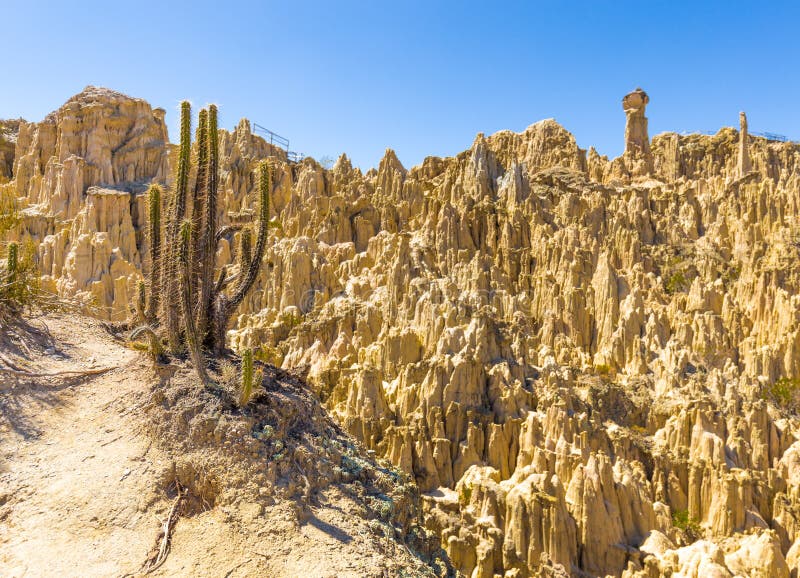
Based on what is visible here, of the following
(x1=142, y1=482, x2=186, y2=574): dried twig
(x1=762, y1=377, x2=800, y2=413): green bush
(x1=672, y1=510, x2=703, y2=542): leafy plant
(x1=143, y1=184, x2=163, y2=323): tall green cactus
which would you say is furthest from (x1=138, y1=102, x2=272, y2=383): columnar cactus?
(x1=762, y1=377, x2=800, y2=413): green bush

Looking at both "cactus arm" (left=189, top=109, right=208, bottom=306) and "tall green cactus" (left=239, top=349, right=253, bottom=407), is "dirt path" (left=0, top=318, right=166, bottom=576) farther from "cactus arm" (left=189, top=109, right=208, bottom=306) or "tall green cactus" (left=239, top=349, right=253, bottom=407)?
"cactus arm" (left=189, top=109, right=208, bottom=306)

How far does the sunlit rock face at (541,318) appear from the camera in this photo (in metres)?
18.4

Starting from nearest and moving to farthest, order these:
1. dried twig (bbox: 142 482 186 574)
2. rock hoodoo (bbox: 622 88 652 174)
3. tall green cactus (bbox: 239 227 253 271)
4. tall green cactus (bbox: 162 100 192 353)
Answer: dried twig (bbox: 142 482 186 574) < tall green cactus (bbox: 162 100 192 353) < tall green cactus (bbox: 239 227 253 271) < rock hoodoo (bbox: 622 88 652 174)

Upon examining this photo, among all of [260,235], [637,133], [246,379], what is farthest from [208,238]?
[637,133]

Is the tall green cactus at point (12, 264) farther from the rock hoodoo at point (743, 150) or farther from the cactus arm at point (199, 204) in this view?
the rock hoodoo at point (743, 150)

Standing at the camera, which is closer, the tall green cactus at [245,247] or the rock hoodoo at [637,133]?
the tall green cactus at [245,247]

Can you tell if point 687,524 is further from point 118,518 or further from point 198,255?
point 118,518

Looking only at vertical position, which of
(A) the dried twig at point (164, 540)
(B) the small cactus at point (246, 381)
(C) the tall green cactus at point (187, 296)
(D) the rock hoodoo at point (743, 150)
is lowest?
(A) the dried twig at point (164, 540)

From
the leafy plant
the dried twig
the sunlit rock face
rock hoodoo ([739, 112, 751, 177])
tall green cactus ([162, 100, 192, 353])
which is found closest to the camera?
the dried twig

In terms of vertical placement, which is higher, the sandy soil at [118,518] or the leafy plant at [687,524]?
the sandy soil at [118,518]

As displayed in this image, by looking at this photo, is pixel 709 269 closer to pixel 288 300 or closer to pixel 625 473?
pixel 625 473

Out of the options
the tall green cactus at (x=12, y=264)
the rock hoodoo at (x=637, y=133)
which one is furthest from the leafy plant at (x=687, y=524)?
the rock hoodoo at (x=637, y=133)

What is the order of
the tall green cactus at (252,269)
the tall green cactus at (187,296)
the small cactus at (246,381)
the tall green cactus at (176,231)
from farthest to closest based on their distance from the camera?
the tall green cactus at (252,269) → the tall green cactus at (176,231) → the tall green cactus at (187,296) → the small cactus at (246,381)

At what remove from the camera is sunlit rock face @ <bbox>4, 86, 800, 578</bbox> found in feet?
60.2
